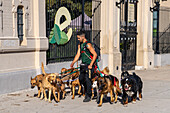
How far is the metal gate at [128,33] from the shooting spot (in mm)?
17625

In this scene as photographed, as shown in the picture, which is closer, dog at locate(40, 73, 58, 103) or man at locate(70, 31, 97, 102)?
dog at locate(40, 73, 58, 103)

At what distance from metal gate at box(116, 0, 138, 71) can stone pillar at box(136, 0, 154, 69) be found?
29cm

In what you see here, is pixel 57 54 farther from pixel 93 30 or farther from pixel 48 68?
pixel 93 30

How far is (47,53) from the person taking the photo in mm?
12570

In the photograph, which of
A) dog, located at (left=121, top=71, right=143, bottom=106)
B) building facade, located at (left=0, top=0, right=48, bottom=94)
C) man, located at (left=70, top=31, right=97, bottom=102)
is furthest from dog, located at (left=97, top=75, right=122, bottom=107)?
building facade, located at (left=0, top=0, right=48, bottom=94)

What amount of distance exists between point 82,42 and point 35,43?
10.1ft

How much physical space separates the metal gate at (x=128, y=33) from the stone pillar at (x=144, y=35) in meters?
0.29

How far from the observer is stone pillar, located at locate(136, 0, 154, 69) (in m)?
19.0

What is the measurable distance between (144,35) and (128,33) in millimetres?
1557

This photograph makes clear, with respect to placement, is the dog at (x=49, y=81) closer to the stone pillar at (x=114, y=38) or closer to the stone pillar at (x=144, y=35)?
the stone pillar at (x=114, y=38)

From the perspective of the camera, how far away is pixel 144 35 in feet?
63.3

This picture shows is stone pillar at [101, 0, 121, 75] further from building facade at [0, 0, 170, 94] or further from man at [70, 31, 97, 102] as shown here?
man at [70, 31, 97, 102]

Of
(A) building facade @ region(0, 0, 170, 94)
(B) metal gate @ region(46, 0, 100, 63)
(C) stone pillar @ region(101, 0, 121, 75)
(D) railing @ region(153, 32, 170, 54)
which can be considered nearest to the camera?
(A) building facade @ region(0, 0, 170, 94)

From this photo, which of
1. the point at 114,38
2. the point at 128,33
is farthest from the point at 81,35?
the point at 128,33
